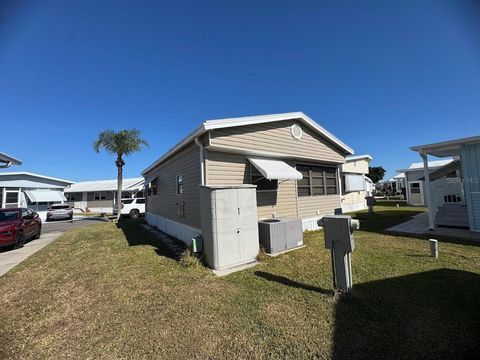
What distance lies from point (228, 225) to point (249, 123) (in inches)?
153

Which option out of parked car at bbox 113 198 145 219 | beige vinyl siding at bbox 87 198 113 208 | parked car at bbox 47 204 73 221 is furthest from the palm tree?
beige vinyl siding at bbox 87 198 113 208

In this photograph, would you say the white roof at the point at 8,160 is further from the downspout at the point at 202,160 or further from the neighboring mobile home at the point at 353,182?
the neighboring mobile home at the point at 353,182

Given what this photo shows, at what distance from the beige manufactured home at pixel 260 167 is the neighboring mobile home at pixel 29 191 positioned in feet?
65.3

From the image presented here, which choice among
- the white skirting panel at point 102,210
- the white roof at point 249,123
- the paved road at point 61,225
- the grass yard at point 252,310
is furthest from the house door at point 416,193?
the white skirting panel at point 102,210

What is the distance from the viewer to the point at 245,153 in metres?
8.11

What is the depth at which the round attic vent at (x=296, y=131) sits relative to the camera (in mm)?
A: 9727

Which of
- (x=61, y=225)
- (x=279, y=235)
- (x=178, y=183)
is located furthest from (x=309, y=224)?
(x=61, y=225)

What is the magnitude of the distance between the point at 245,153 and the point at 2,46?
7.80m

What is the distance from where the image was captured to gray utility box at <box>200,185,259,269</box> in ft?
18.6

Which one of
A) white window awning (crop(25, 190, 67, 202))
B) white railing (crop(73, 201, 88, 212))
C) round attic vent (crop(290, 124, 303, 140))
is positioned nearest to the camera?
round attic vent (crop(290, 124, 303, 140))

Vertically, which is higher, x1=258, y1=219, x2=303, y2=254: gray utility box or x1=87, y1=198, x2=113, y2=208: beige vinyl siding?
x1=87, y1=198, x2=113, y2=208: beige vinyl siding

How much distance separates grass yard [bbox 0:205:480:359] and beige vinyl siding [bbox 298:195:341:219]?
157 inches

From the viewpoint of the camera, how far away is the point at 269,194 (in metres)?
8.86

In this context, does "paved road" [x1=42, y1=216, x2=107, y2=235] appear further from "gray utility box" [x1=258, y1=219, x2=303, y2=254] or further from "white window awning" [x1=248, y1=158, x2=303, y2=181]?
"gray utility box" [x1=258, y1=219, x2=303, y2=254]
